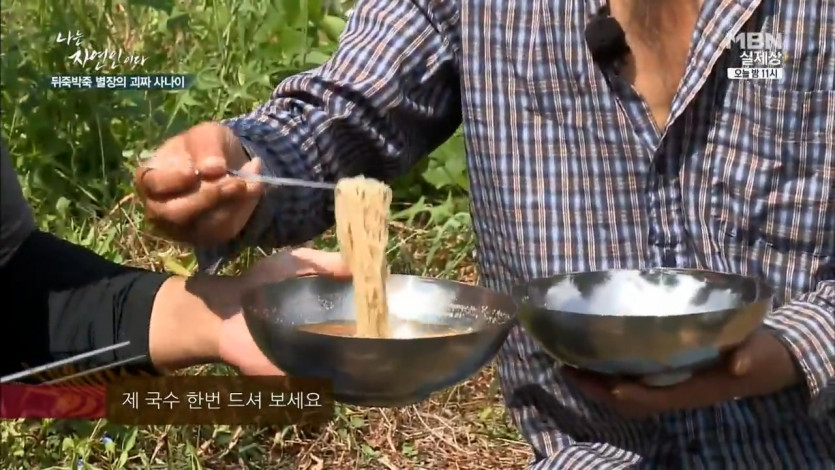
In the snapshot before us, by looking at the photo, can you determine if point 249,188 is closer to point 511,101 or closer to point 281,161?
point 281,161

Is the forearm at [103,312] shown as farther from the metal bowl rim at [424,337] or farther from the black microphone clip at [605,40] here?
the black microphone clip at [605,40]

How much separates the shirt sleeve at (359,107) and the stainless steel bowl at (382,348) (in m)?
0.16

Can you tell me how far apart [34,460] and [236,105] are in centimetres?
69

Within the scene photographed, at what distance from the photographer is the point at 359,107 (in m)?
1.18

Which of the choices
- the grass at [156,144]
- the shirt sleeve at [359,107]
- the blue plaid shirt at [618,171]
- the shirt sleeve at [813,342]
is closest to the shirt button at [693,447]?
the blue plaid shirt at [618,171]

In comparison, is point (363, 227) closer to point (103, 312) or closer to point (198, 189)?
point (198, 189)

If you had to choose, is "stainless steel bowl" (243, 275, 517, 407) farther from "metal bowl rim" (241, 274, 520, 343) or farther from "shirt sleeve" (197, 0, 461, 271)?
"shirt sleeve" (197, 0, 461, 271)

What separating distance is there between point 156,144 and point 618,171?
0.99m

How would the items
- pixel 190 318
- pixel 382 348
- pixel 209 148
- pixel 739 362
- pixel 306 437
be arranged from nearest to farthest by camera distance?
pixel 382 348
pixel 739 362
pixel 209 148
pixel 190 318
pixel 306 437

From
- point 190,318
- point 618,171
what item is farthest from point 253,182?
Answer: point 618,171

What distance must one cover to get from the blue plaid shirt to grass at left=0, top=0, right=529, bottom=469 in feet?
2.04

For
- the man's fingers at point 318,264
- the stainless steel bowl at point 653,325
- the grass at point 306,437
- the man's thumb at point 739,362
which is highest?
the man's fingers at point 318,264

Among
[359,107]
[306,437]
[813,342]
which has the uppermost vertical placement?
[359,107]

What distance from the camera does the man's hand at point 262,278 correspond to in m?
1.08
